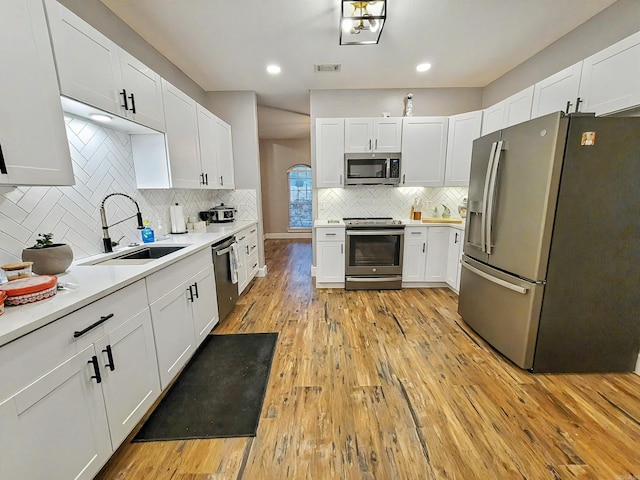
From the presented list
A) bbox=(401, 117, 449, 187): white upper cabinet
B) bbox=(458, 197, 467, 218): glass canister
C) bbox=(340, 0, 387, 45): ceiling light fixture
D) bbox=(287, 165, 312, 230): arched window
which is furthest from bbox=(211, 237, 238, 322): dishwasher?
bbox=(287, 165, 312, 230): arched window

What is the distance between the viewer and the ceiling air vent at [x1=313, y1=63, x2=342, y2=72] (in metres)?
3.13

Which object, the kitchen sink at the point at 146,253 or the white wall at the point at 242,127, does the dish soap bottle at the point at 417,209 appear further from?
the kitchen sink at the point at 146,253

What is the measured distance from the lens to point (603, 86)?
1980 millimetres

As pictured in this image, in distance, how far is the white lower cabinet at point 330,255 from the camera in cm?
364

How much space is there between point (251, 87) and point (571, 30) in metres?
3.67

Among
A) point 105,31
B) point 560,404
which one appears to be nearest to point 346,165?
point 105,31

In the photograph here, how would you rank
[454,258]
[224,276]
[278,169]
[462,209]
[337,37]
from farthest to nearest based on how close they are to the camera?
1. [278,169]
2. [462,209]
3. [454,258]
4. [224,276]
5. [337,37]

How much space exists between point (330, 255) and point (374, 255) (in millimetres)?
624

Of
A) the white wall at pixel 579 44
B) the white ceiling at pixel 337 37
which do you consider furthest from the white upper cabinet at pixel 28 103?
the white wall at pixel 579 44

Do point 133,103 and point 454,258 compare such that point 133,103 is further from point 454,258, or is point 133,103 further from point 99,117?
point 454,258

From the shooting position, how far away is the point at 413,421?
162 cm

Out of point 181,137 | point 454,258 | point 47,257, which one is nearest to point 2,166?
point 47,257

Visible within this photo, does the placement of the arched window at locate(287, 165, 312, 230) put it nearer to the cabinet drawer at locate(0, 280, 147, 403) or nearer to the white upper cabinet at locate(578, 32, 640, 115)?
the white upper cabinet at locate(578, 32, 640, 115)

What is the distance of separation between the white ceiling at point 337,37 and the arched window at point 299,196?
12.9 ft
